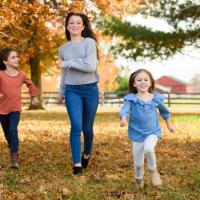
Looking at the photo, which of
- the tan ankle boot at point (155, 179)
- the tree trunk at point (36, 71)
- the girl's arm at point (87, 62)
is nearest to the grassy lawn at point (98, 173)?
the tan ankle boot at point (155, 179)

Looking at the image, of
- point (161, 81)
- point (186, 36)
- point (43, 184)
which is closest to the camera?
point (43, 184)

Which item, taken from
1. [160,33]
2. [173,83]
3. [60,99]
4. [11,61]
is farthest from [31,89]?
[173,83]

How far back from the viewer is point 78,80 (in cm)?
Answer: 767

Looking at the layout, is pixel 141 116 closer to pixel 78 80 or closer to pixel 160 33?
pixel 78 80

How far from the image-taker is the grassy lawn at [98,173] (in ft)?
20.4

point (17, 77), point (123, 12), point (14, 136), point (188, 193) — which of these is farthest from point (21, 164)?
point (123, 12)

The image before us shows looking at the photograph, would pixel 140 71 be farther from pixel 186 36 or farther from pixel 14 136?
pixel 186 36

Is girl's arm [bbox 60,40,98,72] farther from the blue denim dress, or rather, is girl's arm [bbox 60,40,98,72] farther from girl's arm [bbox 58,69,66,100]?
the blue denim dress

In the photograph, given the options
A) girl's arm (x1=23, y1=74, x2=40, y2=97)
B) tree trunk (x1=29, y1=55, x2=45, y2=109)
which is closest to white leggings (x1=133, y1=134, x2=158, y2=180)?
girl's arm (x1=23, y1=74, x2=40, y2=97)

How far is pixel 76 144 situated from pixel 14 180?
37.9 inches

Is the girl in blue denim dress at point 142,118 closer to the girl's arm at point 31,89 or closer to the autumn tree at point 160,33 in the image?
the girl's arm at point 31,89

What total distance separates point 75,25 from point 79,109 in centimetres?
115

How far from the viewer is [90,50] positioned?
25.2 ft

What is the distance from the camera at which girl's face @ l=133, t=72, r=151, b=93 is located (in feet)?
21.2
